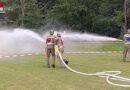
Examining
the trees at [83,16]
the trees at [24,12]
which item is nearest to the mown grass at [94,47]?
the trees at [83,16]

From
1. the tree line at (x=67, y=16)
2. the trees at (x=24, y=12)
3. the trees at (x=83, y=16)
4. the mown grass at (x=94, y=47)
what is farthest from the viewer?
the trees at (x=24, y=12)

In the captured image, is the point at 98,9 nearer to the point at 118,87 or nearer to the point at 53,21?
the point at 53,21

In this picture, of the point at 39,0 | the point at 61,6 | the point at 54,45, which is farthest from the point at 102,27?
the point at 54,45

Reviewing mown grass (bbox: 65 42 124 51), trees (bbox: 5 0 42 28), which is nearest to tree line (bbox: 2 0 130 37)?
trees (bbox: 5 0 42 28)

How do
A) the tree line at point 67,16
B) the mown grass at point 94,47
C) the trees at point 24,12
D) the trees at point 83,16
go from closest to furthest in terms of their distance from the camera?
the mown grass at point 94,47
the trees at point 83,16
the tree line at point 67,16
the trees at point 24,12

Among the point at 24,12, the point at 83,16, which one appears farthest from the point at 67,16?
the point at 24,12

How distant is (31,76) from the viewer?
1058 cm

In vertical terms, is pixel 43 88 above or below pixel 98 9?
below

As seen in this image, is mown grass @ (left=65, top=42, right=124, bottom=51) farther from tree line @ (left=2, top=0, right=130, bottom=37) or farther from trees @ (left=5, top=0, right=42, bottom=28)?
trees @ (left=5, top=0, right=42, bottom=28)

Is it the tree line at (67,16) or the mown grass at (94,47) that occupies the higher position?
the tree line at (67,16)

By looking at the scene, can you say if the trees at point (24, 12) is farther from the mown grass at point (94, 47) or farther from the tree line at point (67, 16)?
the mown grass at point (94, 47)

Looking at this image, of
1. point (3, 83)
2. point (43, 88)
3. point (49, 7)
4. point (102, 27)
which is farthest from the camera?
point (49, 7)

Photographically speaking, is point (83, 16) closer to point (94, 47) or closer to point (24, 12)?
point (24, 12)

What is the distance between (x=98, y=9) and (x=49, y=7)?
1420 centimetres
